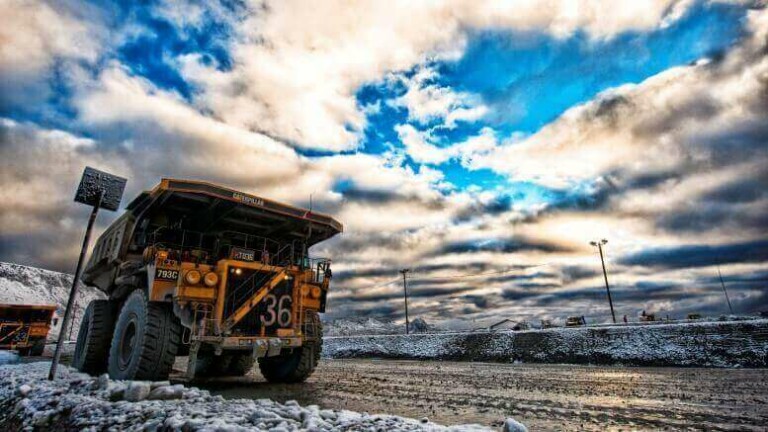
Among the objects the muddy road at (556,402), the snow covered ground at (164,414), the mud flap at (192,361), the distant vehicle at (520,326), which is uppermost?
the distant vehicle at (520,326)

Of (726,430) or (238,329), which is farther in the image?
(238,329)

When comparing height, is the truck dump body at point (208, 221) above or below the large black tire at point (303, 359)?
above

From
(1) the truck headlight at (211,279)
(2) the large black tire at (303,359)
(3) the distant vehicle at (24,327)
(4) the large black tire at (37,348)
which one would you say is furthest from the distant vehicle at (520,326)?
(3) the distant vehicle at (24,327)

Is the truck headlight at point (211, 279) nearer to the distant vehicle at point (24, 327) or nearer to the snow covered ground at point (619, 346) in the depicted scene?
the snow covered ground at point (619, 346)

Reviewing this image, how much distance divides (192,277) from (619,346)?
1937 cm

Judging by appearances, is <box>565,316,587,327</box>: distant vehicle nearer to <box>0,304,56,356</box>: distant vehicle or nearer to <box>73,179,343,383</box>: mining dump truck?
<box>73,179,343,383</box>: mining dump truck

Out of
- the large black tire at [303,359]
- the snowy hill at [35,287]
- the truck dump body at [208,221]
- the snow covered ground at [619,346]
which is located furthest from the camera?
the snowy hill at [35,287]

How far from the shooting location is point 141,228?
862 cm

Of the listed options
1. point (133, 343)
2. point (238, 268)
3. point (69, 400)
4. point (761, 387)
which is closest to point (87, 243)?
point (133, 343)

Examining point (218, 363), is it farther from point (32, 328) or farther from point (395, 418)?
point (32, 328)

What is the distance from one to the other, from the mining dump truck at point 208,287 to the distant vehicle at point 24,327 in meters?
16.7

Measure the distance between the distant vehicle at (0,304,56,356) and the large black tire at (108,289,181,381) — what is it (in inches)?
747

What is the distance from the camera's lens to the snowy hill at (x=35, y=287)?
152250mm

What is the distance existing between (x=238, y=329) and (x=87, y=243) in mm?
3717
